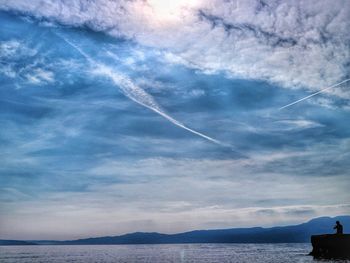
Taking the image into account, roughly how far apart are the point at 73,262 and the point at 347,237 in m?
71.3

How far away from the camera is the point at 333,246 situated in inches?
2771

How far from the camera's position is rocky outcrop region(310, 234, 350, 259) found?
68.6 metres

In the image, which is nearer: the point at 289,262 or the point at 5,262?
the point at 289,262

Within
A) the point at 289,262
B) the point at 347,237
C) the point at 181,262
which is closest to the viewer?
the point at 347,237

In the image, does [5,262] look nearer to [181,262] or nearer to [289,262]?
[181,262]

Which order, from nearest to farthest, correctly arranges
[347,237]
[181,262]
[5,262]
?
1. [347,237]
2. [181,262]
3. [5,262]

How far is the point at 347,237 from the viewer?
67.9 m

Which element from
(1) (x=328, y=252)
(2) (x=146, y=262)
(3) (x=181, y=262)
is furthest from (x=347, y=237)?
(2) (x=146, y=262)

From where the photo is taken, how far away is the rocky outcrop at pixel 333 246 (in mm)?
68562

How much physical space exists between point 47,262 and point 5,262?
10.8 m

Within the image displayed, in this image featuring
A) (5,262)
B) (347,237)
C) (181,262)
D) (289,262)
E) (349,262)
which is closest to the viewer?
(349,262)

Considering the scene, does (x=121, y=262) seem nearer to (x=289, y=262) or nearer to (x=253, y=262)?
(x=253, y=262)

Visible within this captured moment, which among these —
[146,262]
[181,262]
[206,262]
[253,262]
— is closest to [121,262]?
[146,262]

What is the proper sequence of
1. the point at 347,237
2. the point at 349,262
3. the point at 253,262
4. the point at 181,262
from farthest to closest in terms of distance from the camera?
the point at 181,262, the point at 253,262, the point at 347,237, the point at 349,262
